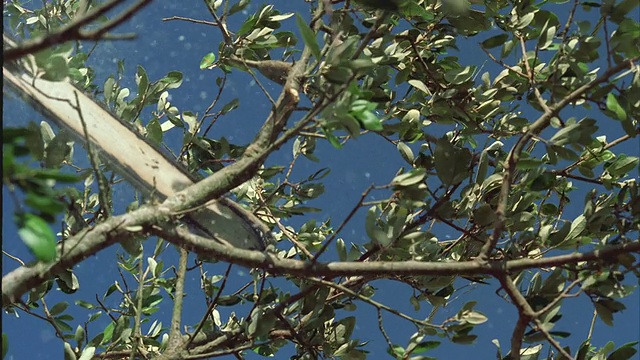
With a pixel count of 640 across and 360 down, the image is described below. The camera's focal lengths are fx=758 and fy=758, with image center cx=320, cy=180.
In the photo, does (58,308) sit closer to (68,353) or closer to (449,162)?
(68,353)

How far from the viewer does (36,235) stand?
446 millimetres

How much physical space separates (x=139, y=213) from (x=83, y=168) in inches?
10.4

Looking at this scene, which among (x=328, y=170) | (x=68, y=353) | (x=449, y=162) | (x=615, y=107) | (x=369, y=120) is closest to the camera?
(x=369, y=120)

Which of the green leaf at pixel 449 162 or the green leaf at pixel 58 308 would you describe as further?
the green leaf at pixel 58 308

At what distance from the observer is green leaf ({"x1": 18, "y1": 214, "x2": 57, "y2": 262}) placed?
1.46ft

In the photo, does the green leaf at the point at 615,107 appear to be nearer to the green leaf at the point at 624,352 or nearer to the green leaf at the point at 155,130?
the green leaf at the point at 624,352

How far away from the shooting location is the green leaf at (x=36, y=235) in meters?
0.45

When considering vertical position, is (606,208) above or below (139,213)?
above

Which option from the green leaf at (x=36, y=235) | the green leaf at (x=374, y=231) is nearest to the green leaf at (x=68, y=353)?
the green leaf at (x=374, y=231)

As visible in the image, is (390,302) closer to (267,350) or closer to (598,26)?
(267,350)

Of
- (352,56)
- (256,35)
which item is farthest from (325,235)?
(352,56)

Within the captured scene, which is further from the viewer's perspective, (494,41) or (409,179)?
(494,41)

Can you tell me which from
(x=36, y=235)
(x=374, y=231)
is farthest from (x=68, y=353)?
(x=36, y=235)

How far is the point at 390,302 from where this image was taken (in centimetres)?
467
